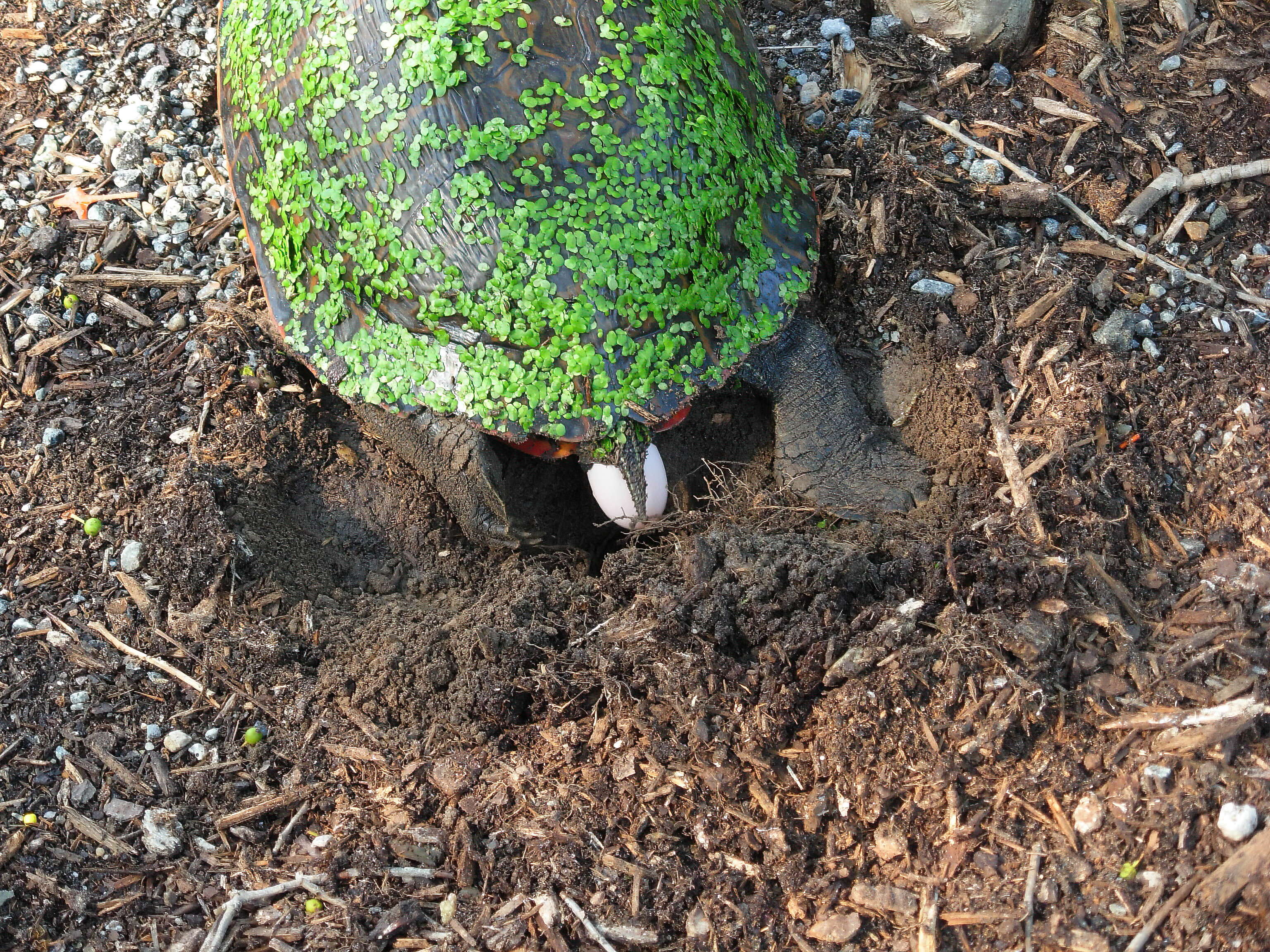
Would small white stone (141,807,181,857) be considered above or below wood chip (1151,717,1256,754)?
above

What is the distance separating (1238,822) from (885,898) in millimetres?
915

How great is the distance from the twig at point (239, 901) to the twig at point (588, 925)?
77 centimetres

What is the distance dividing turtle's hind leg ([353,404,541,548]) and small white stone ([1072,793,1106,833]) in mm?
2223

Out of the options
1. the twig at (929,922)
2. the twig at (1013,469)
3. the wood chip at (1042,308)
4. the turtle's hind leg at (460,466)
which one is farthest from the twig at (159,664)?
the wood chip at (1042,308)

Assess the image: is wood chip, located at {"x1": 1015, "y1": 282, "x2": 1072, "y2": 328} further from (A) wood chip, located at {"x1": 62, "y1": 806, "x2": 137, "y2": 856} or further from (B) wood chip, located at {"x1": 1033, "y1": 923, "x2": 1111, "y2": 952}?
(A) wood chip, located at {"x1": 62, "y1": 806, "x2": 137, "y2": 856}

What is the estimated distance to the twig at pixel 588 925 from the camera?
2.61 metres

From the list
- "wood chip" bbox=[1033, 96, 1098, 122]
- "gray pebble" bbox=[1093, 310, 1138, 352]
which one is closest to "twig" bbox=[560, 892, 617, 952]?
"gray pebble" bbox=[1093, 310, 1138, 352]

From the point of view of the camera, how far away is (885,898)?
2564mm

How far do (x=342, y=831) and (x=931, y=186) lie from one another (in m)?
3.42

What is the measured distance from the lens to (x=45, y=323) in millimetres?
4238

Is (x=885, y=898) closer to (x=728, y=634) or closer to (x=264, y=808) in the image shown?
(x=728, y=634)

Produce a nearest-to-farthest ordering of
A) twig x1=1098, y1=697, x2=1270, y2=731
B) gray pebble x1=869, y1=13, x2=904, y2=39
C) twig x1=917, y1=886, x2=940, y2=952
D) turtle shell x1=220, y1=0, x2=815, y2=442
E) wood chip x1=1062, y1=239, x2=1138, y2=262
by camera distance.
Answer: twig x1=917, y1=886, x2=940, y2=952 < twig x1=1098, y1=697, x2=1270, y2=731 < turtle shell x1=220, y1=0, x2=815, y2=442 < wood chip x1=1062, y1=239, x2=1138, y2=262 < gray pebble x1=869, y1=13, x2=904, y2=39

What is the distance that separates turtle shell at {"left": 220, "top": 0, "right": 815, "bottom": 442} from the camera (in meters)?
3.26

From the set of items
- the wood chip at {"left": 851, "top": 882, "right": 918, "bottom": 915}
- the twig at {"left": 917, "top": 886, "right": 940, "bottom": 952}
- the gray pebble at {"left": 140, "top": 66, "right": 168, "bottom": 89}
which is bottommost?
the twig at {"left": 917, "top": 886, "right": 940, "bottom": 952}
